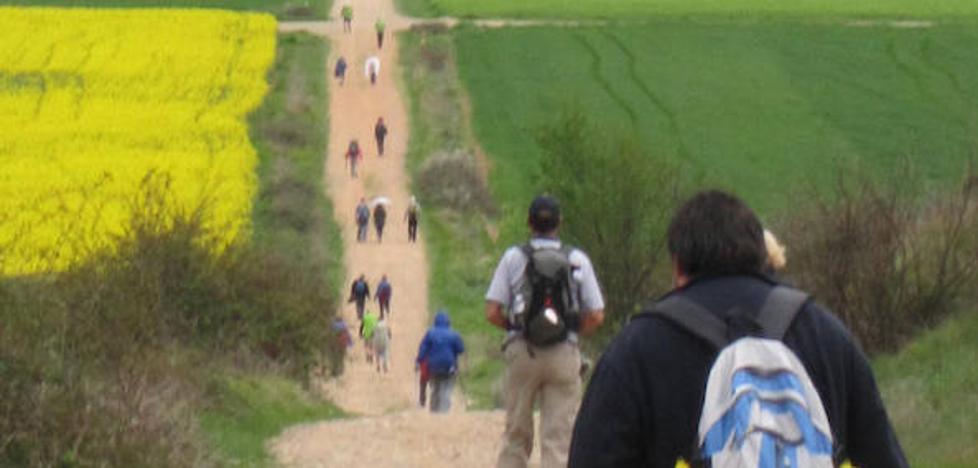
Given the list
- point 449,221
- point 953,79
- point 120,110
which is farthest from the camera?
point 953,79

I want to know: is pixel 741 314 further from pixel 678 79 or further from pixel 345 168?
pixel 678 79

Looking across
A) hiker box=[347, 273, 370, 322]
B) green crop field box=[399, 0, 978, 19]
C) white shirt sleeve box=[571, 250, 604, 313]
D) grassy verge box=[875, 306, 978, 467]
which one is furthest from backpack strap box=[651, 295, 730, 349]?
green crop field box=[399, 0, 978, 19]

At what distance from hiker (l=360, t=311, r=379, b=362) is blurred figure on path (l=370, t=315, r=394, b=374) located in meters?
0.08

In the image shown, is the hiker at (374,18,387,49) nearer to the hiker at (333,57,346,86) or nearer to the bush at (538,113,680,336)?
the hiker at (333,57,346,86)

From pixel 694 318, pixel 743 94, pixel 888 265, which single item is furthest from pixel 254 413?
pixel 743 94

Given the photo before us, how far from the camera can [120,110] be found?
54.3m

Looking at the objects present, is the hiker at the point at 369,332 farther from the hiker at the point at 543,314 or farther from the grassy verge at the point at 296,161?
the hiker at the point at 543,314

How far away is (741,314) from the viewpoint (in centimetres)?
592

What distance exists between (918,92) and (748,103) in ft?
15.2

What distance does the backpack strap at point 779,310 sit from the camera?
594 cm

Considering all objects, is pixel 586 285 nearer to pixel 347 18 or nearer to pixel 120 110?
pixel 120 110

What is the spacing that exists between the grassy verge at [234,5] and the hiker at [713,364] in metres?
72.0

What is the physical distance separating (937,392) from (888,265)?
5.81 metres

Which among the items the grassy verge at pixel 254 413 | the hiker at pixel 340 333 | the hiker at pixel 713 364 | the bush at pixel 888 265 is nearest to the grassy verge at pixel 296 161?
the hiker at pixel 340 333
